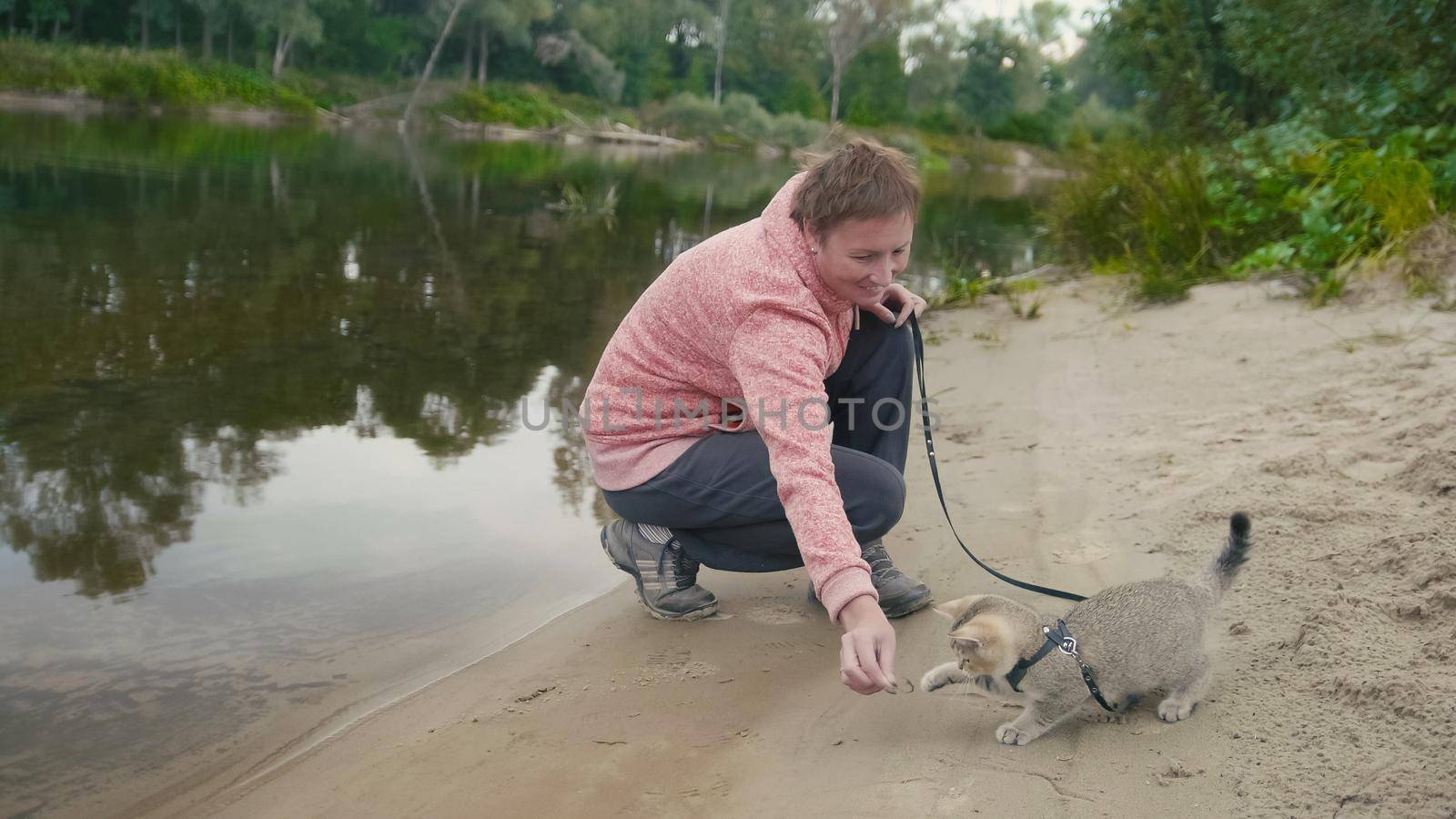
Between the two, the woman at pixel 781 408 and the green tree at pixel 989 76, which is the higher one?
the green tree at pixel 989 76

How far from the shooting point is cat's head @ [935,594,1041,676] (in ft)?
7.89

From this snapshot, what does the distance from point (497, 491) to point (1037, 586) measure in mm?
2217

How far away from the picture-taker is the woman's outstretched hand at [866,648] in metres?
2.12

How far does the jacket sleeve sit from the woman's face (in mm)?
134

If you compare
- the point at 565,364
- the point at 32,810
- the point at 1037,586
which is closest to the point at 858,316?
the point at 1037,586

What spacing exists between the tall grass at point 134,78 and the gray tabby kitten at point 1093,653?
102ft

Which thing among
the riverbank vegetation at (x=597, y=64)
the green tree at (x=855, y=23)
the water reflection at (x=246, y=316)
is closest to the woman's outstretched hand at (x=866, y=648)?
the water reflection at (x=246, y=316)

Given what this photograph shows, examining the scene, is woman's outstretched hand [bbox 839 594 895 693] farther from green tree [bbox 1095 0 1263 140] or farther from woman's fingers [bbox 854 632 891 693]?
green tree [bbox 1095 0 1263 140]

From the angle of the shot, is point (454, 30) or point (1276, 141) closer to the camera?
point (1276, 141)

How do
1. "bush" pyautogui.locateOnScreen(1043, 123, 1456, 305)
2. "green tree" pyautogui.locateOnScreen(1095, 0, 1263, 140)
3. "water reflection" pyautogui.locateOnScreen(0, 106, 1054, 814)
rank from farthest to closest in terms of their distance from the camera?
1. "green tree" pyautogui.locateOnScreen(1095, 0, 1263, 140)
2. "bush" pyautogui.locateOnScreen(1043, 123, 1456, 305)
3. "water reflection" pyautogui.locateOnScreen(0, 106, 1054, 814)

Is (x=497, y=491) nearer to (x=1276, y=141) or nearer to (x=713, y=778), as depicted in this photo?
(x=713, y=778)

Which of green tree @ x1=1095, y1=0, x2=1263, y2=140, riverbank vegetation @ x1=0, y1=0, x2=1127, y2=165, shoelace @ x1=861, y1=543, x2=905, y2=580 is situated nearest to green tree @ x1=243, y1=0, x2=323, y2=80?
riverbank vegetation @ x1=0, y1=0, x2=1127, y2=165

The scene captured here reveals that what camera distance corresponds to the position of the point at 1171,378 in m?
5.37

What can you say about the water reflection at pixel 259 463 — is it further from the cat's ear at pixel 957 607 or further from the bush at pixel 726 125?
the bush at pixel 726 125
